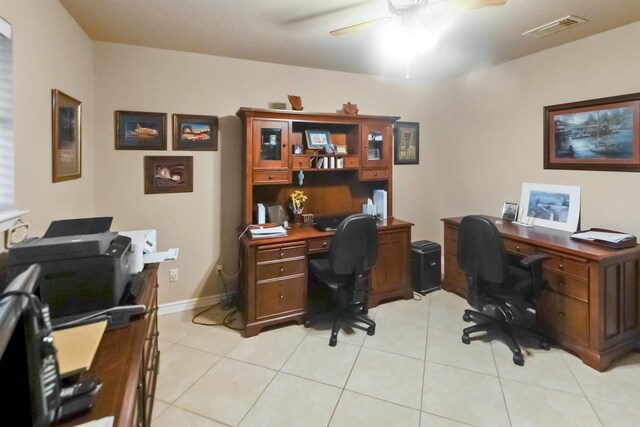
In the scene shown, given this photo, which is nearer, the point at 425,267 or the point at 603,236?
the point at 603,236

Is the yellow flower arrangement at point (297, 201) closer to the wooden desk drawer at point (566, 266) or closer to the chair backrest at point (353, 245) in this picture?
the chair backrest at point (353, 245)

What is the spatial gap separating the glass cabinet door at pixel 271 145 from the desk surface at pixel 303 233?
0.60 m

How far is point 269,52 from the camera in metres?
3.03

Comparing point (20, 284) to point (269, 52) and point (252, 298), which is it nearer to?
point (252, 298)

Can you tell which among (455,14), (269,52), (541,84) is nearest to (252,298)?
(269,52)

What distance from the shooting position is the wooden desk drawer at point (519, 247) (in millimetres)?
2609

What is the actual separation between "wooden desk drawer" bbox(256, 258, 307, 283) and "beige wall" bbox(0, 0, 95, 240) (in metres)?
1.40

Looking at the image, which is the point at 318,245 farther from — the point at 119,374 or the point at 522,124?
the point at 522,124

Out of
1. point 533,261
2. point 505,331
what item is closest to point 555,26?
point 533,261

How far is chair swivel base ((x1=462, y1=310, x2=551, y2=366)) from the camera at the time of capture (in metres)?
2.33

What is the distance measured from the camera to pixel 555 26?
2516 mm

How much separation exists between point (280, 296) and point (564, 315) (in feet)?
7.13

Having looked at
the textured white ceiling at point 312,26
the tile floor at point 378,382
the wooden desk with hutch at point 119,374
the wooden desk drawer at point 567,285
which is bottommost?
the tile floor at point 378,382

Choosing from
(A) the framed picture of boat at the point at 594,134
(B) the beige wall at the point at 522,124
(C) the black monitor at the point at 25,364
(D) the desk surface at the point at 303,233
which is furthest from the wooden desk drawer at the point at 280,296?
(A) the framed picture of boat at the point at 594,134
